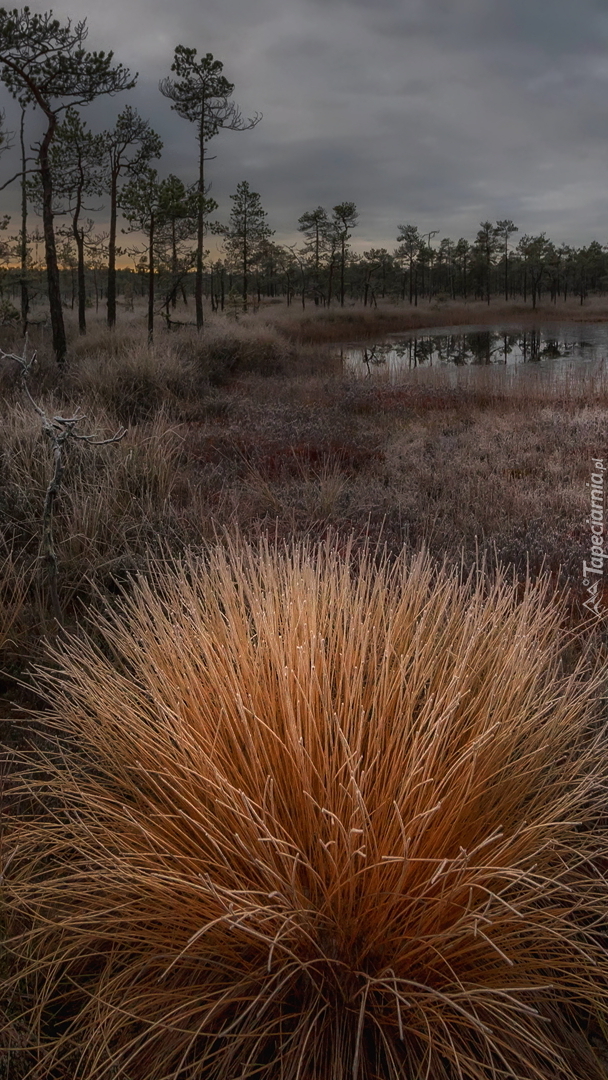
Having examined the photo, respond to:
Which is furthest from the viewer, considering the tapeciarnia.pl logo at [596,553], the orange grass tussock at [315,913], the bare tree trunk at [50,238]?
the bare tree trunk at [50,238]

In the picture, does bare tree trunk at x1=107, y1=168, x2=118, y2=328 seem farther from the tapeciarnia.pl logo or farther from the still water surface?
the tapeciarnia.pl logo

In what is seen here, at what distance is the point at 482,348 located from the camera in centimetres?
3055

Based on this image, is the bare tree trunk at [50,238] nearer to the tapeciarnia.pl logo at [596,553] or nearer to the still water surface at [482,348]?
the still water surface at [482,348]

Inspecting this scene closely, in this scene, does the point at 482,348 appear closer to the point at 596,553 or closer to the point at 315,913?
the point at 596,553

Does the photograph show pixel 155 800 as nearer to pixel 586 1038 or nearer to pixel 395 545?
pixel 586 1038

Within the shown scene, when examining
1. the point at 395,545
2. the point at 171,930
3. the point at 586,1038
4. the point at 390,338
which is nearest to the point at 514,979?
the point at 586,1038

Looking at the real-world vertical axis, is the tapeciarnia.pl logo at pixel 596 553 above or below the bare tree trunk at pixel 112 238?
below

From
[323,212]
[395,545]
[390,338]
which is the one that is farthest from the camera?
[323,212]

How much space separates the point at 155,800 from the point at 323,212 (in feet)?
197

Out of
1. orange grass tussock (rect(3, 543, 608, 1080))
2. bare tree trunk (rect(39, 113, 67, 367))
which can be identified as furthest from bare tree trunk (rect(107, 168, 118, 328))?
orange grass tussock (rect(3, 543, 608, 1080))

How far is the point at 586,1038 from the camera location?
1.47m

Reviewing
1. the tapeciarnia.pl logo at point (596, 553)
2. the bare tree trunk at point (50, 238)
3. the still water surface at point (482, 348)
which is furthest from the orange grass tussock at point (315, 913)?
the still water surface at point (482, 348)

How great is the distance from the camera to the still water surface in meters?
22.5

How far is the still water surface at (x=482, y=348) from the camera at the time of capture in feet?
73.8
